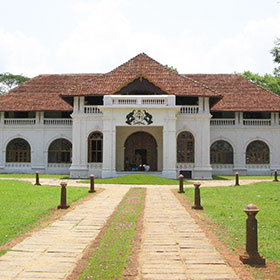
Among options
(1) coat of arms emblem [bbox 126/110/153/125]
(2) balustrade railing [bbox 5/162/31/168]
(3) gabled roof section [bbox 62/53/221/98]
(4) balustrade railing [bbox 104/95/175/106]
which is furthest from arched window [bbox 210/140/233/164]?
(2) balustrade railing [bbox 5/162/31/168]

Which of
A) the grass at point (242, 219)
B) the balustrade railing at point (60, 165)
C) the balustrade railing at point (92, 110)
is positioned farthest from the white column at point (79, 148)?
the grass at point (242, 219)

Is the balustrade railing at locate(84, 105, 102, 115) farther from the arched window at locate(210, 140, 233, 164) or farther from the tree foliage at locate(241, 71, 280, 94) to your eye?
the tree foliage at locate(241, 71, 280, 94)

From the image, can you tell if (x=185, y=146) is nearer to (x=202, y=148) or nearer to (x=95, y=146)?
(x=202, y=148)

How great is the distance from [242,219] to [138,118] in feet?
49.8

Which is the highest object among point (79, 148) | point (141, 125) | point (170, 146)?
point (141, 125)

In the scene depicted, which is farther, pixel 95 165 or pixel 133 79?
pixel 95 165

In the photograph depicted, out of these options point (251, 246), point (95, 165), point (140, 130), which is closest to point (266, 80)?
point (140, 130)

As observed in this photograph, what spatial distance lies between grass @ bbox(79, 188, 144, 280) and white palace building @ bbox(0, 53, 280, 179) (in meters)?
14.4

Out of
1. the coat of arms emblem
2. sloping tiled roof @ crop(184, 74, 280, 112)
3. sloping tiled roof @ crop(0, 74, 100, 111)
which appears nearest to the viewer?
the coat of arms emblem

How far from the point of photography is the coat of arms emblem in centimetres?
2297

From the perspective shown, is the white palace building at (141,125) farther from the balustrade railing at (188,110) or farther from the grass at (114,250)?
the grass at (114,250)

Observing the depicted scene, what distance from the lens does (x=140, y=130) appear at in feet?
86.6

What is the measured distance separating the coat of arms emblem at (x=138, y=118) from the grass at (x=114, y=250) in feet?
46.3

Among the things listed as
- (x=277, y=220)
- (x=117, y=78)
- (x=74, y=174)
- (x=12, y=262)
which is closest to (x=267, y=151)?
(x=117, y=78)
